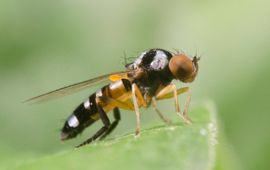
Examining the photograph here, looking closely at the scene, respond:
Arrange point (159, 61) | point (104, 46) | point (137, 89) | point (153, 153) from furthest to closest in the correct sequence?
1. point (104, 46)
2. point (159, 61)
3. point (137, 89)
4. point (153, 153)

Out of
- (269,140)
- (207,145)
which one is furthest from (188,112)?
(207,145)

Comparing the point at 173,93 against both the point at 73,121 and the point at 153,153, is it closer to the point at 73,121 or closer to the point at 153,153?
the point at 73,121

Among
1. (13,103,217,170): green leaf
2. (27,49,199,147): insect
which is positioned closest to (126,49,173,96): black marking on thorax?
(27,49,199,147): insect

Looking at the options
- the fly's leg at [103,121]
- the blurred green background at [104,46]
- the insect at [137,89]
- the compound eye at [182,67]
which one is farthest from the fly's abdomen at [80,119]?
the compound eye at [182,67]

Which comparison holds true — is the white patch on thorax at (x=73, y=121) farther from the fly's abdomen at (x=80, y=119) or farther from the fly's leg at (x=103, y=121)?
the fly's leg at (x=103, y=121)

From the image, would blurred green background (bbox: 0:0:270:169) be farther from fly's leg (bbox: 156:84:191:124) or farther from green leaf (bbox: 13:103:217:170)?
green leaf (bbox: 13:103:217:170)

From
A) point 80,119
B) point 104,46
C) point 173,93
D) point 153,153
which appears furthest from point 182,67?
point 153,153
